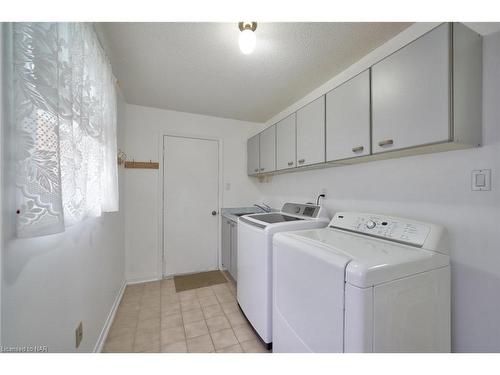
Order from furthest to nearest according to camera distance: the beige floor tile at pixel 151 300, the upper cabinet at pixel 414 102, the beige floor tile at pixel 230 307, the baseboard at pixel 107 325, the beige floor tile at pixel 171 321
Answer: the beige floor tile at pixel 151 300 < the beige floor tile at pixel 230 307 < the beige floor tile at pixel 171 321 < the baseboard at pixel 107 325 < the upper cabinet at pixel 414 102

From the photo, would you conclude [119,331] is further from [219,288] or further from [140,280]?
[219,288]

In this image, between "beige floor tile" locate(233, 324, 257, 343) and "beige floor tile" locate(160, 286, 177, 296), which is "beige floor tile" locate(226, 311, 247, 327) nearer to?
"beige floor tile" locate(233, 324, 257, 343)

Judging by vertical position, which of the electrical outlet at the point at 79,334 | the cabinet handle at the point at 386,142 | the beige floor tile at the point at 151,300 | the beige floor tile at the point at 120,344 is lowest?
the beige floor tile at the point at 151,300

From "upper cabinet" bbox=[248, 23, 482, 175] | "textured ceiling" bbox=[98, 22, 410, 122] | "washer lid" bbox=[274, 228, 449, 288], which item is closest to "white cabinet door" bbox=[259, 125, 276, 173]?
→ "textured ceiling" bbox=[98, 22, 410, 122]

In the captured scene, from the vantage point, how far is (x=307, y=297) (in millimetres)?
1001

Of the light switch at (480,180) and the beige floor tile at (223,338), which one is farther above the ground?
the light switch at (480,180)

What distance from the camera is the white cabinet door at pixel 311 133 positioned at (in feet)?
5.33

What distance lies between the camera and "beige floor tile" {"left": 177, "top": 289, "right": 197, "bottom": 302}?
218cm

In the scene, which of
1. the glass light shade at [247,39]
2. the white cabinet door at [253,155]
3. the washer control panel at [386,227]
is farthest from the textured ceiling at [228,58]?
the washer control panel at [386,227]

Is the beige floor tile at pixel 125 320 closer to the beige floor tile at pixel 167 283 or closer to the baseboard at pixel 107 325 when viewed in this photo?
the baseboard at pixel 107 325

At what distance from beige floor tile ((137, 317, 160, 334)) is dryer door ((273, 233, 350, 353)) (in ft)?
3.58

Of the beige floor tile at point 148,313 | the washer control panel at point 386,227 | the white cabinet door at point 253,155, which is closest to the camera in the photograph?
the washer control panel at point 386,227

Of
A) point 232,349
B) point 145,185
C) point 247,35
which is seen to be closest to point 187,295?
point 232,349

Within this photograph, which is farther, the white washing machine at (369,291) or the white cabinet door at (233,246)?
the white cabinet door at (233,246)
